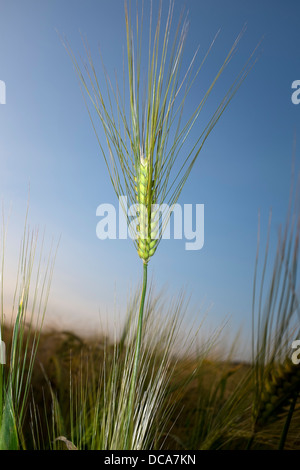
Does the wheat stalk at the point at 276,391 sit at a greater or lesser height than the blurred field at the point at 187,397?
greater

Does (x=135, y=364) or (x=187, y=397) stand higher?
(x=135, y=364)

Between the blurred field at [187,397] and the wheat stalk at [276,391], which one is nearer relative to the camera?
the wheat stalk at [276,391]

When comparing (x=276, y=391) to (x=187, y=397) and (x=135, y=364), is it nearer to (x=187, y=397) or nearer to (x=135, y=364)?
(x=135, y=364)

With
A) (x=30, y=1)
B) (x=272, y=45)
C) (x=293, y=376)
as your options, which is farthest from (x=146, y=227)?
(x=30, y=1)

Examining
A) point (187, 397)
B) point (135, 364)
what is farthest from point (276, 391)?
point (187, 397)

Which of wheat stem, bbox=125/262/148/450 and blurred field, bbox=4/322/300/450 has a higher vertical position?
wheat stem, bbox=125/262/148/450

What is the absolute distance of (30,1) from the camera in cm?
108

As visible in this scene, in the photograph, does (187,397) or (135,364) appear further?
(187,397)

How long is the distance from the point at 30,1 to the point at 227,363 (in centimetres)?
94

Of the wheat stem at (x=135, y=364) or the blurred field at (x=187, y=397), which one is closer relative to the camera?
the wheat stem at (x=135, y=364)

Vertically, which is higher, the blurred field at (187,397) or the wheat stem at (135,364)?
the wheat stem at (135,364)

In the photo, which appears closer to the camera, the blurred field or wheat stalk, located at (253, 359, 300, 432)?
wheat stalk, located at (253, 359, 300, 432)

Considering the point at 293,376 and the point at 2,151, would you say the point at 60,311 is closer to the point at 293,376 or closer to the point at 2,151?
the point at 2,151

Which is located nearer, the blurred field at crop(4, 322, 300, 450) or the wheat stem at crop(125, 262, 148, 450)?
the wheat stem at crop(125, 262, 148, 450)
